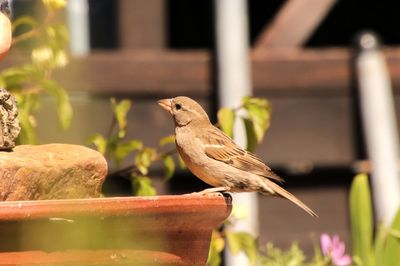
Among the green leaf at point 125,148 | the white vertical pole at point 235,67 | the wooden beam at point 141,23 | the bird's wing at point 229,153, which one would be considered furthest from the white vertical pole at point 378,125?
the green leaf at point 125,148

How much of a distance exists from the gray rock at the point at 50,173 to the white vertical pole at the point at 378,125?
4.74m

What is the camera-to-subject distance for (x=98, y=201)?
2.48 m

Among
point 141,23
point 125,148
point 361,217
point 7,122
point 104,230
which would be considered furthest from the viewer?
point 141,23

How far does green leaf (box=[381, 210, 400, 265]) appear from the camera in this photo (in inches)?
145

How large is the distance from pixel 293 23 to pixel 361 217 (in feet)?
12.4

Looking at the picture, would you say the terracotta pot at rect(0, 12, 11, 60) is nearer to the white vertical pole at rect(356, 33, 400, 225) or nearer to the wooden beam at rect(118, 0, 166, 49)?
the wooden beam at rect(118, 0, 166, 49)

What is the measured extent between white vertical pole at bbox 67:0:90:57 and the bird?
3433mm

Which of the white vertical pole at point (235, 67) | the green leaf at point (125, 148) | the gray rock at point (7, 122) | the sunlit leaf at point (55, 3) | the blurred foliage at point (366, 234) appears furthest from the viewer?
the white vertical pole at point (235, 67)

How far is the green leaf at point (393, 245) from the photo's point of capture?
145 inches

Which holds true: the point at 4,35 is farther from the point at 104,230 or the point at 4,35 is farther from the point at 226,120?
the point at 226,120

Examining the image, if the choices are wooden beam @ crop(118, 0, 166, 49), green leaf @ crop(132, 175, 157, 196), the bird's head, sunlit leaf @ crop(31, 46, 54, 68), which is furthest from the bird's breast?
wooden beam @ crop(118, 0, 166, 49)

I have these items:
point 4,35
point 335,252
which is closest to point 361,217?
point 335,252

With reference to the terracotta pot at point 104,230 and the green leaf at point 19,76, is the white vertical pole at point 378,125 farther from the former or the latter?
the terracotta pot at point 104,230

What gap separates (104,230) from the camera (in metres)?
2.54
